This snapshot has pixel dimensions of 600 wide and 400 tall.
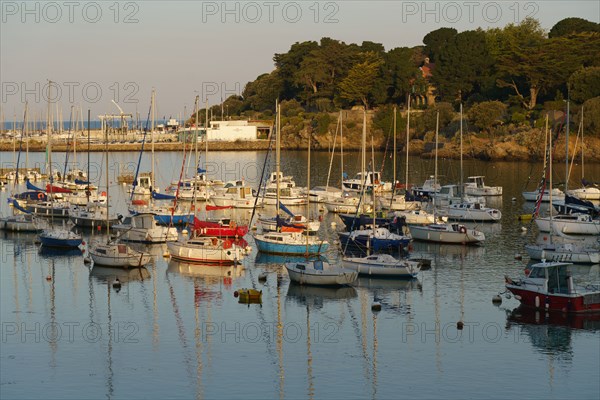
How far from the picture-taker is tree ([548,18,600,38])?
123438 mm

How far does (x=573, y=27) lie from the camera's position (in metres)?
124

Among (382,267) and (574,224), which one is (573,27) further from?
(382,267)

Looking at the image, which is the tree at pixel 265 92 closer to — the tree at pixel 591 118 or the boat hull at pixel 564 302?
the tree at pixel 591 118

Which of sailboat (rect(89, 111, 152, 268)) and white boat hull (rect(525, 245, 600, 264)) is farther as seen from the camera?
white boat hull (rect(525, 245, 600, 264))

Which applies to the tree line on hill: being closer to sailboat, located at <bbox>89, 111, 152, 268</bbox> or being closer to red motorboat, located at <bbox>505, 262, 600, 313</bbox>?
sailboat, located at <bbox>89, 111, 152, 268</bbox>

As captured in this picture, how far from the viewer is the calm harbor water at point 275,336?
29641 millimetres

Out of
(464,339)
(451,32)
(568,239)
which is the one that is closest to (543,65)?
(451,32)

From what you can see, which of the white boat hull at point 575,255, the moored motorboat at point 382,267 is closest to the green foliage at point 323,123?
the white boat hull at point 575,255

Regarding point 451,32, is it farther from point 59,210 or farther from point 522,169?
point 59,210

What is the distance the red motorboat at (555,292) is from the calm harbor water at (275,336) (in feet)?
1.95

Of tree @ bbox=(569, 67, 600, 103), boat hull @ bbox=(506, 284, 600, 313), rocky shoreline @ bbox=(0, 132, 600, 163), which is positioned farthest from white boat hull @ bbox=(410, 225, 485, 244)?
tree @ bbox=(569, 67, 600, 103)

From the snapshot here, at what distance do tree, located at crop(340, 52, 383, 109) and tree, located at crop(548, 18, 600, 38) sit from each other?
2376 centimetres

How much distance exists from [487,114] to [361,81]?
84.7ft

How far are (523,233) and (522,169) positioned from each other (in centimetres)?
3926
